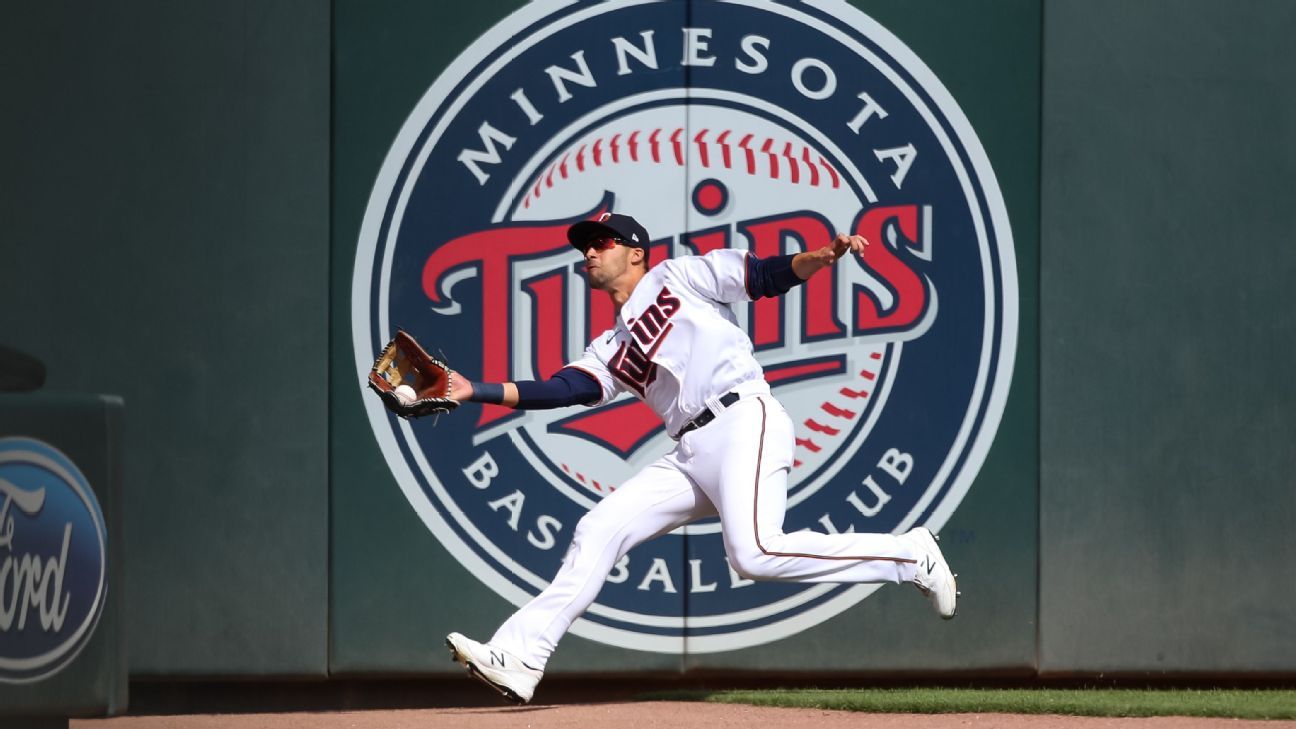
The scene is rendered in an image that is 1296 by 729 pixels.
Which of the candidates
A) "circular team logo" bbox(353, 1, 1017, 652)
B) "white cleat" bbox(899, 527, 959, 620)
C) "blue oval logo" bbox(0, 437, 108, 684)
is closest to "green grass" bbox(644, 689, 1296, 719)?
"circular team logo" bbox(353, 1, 1017, 652)

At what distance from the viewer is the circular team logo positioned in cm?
588

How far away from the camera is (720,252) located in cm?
488

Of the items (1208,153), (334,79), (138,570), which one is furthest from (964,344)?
(138,570)

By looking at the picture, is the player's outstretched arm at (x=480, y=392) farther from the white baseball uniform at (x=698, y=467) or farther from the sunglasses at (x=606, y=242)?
the sunglasses at (x=606, y=242)

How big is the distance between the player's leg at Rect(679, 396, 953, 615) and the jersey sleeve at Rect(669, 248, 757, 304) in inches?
13.3

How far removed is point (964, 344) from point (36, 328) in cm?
341

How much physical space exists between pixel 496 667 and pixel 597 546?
458 millimetres

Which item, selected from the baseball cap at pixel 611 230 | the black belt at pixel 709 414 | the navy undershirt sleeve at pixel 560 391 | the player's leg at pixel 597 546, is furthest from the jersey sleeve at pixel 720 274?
the player's leg at pixel 597 546

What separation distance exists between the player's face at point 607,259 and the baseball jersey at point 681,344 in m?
0.10

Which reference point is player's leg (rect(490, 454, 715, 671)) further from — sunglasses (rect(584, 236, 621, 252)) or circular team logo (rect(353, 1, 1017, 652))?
circular team logo (rect(353, 1, 1017, 652))

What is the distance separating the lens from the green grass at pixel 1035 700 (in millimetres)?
5465

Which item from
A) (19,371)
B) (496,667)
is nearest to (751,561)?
(496,667)

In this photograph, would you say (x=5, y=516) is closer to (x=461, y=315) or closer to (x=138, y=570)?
(x=138, y=570)

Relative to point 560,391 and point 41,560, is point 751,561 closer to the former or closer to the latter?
point 560,391
